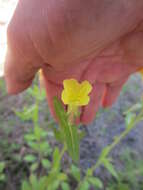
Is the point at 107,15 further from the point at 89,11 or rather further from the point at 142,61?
the point at 142,61

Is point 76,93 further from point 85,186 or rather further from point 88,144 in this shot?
point 88,144

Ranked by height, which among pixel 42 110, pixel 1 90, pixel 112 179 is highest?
pixel 1 90

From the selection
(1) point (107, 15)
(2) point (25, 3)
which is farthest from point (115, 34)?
(2) point (25, 3)

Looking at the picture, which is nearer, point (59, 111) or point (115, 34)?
point (59, 111)

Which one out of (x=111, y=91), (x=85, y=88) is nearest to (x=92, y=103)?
(x=111, y=91)

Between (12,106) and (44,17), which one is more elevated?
(44,17)

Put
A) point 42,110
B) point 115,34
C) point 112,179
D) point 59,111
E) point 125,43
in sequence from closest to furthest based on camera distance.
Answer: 1. point 59,111
2. point 115,34
3. point 125,43
4. point 112,179
5. point 42,110

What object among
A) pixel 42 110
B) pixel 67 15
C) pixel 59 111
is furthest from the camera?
pixel 42 110

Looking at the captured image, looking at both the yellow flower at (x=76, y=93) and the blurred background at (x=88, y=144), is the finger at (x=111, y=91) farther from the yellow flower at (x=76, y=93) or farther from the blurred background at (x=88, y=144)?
the yellow flower at (x=76, y=93)
